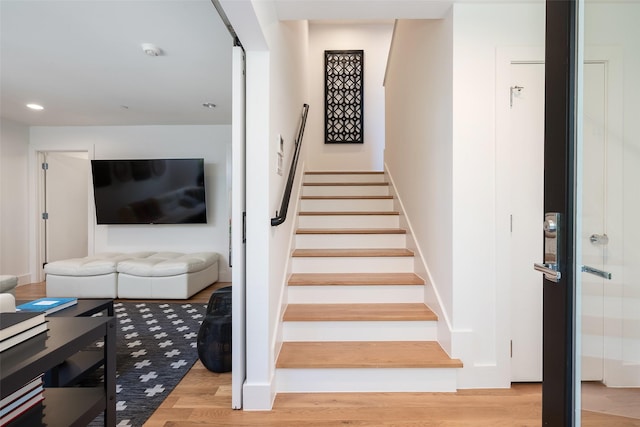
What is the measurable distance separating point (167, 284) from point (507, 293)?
3.59 m

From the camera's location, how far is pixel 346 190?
141 inches

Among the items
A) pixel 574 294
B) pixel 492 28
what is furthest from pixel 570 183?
pixel 492 28

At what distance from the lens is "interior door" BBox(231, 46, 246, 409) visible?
5.33ft

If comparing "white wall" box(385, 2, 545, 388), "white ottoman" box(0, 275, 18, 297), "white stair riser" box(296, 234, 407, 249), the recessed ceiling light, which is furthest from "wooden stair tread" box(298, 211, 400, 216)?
"white ottoman" box(0, 275, 18, 297)

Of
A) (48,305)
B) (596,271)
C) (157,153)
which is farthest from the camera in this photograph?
(157,153)

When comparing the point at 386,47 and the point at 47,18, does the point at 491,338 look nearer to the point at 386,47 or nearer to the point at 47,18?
the point at 47,18

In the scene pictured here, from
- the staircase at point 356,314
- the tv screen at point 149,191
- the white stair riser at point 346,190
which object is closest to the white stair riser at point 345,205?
the staircase at point 356,314

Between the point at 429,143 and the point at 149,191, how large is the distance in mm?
4164

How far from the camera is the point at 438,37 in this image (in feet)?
6.58

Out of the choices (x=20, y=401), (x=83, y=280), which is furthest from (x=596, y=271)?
(x=83, y=280)

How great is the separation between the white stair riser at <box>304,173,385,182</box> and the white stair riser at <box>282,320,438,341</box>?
217 cm

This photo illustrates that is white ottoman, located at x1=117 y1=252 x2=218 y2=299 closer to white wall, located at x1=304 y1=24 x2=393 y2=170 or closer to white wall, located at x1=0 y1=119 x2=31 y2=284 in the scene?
white wall, located at x1=0 y1=119 x2=31 y2=284

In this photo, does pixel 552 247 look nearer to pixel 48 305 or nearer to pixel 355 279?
pixel 355 279

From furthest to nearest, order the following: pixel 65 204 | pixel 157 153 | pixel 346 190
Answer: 1. pixel 65 204
2. pixel 157 153
3. pixel 346 190
